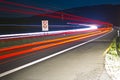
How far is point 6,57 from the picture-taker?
1424cm

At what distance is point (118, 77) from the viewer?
834cm

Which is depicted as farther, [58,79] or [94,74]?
[94,74]

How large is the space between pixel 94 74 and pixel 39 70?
2262 mm

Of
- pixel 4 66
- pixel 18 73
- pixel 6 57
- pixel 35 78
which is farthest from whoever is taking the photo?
pixel 6 57

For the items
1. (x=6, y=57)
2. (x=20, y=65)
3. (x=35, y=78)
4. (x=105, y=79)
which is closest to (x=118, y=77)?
(x=105, y=79)

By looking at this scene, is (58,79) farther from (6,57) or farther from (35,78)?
(6,57)

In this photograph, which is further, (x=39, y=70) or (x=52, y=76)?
(x=39, y=70)

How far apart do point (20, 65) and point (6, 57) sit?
2.80 metres

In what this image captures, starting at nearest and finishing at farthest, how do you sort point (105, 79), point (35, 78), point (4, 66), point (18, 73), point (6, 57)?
point (105, 79), point (35, 78), point (18, 73), point (4, 66), point (6, 57)

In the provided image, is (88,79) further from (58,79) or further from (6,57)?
(6,57)

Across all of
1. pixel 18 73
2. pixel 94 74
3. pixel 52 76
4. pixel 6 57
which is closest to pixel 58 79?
pixel 52 76

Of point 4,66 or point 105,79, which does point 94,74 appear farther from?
point 4,66

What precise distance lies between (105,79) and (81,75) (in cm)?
107

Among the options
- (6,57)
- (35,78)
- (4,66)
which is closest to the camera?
(35,78)
